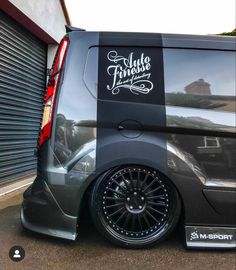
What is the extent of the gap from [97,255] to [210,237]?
3.00 feet

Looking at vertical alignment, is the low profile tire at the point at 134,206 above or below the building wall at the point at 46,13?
below

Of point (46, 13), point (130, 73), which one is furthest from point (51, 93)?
point (46, 13)

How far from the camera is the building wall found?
19.5 feet

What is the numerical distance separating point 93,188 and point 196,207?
85cm

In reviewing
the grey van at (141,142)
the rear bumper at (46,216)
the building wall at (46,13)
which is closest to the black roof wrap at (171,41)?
the grey van at (141,142)

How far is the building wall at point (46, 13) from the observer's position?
593 cm

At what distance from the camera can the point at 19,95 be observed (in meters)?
6.36

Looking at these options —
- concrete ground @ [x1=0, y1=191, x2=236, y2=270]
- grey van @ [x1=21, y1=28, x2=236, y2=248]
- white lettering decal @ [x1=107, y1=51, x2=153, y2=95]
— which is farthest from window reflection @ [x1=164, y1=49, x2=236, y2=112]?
concrete ground @ [x1=0, y1=191, x2=236, y2=270]

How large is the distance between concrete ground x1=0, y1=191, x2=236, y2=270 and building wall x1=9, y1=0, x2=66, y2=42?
378 cm

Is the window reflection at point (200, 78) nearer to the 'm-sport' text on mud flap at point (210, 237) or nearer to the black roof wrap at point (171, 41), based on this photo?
the black roof wrap at point (171, 41)

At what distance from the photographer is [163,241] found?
3.09m

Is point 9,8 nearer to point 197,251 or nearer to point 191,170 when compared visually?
point 191,170

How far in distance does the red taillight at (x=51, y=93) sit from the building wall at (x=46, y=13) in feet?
8.91

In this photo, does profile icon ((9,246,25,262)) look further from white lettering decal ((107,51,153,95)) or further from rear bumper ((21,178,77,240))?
→ white lettering decal ((107,51,153,95))
